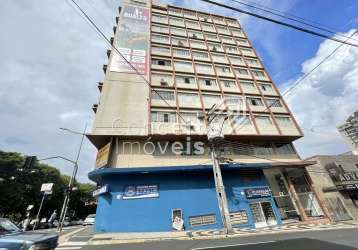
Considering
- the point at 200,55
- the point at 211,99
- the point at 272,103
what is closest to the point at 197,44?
the point at 200,55

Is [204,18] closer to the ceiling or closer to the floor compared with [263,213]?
closer to the ceiling

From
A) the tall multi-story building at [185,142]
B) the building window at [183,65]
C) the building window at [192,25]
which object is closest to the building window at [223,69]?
the tall multi-story building at [185,142]

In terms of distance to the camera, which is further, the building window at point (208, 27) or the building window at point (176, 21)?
the building window at point (208, 27)

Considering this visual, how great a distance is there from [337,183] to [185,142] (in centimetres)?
1804

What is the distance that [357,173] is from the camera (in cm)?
2377

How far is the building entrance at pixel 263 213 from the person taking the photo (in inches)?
664

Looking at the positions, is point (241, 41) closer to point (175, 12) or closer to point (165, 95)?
point (175, 12)

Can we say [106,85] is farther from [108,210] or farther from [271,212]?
[271,212]

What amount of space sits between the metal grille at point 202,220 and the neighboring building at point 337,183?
11.9 m

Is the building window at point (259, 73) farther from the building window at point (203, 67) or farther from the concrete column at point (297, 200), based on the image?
the concrete column at point (297, 200)

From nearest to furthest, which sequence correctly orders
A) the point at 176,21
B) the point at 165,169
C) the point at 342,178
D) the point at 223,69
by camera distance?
the point at 165,169
the point at 342,178
the point at 223,69
the point at 176,21

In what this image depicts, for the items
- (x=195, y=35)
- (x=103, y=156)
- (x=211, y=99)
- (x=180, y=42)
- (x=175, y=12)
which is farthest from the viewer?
(x=175, y=12)

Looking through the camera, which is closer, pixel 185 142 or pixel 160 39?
pixel 185 142

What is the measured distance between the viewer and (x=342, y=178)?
22062mm
